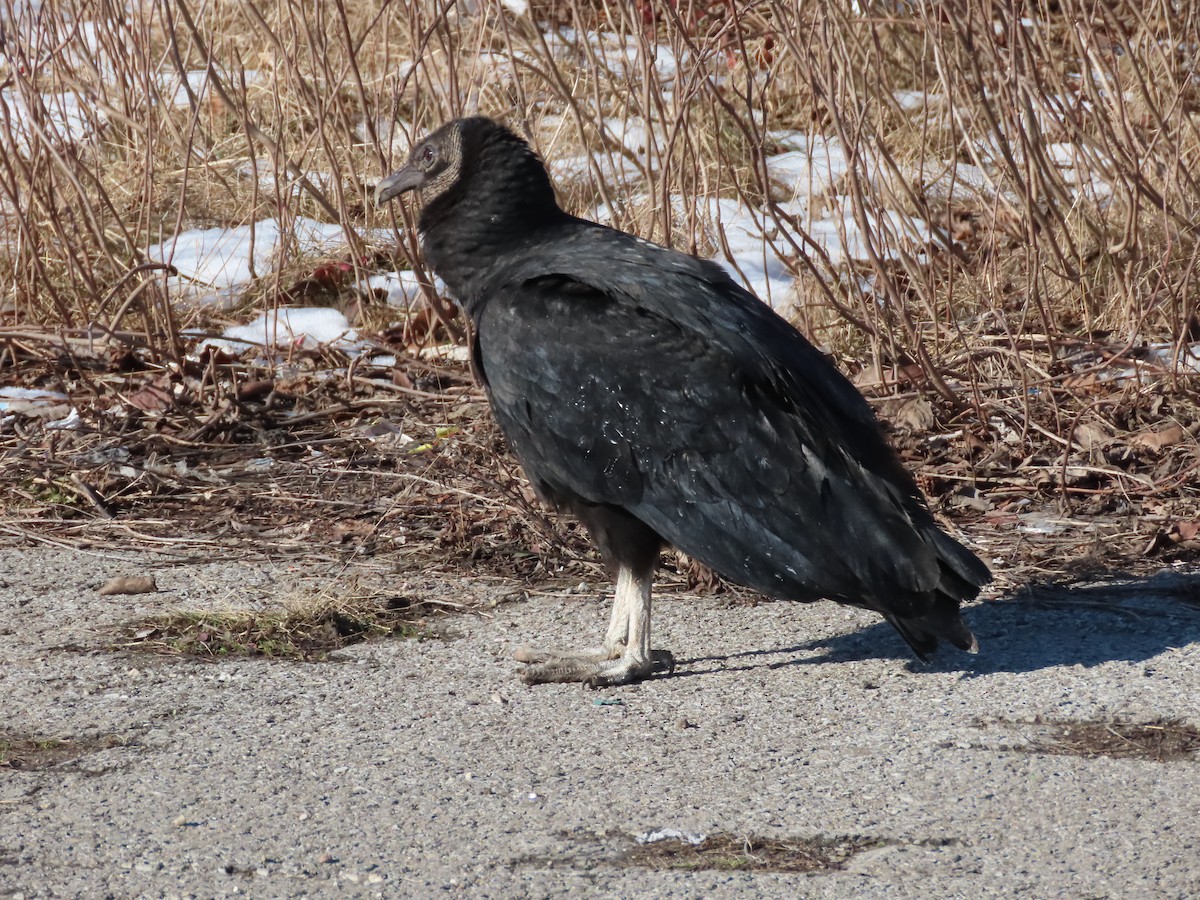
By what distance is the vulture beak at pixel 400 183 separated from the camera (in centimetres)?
468

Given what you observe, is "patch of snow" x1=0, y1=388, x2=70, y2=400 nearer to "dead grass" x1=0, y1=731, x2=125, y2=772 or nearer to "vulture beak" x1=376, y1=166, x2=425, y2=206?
"vulture beak" x1=376, y1=166, x2=425, y2=206

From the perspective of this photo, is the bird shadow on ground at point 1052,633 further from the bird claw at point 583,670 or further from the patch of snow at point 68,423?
the patch of snow at point 68,423

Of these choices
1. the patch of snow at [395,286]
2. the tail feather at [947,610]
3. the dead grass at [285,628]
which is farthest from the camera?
the patch of snow at [395,286]

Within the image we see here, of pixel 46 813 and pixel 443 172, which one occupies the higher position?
pixel 443 172

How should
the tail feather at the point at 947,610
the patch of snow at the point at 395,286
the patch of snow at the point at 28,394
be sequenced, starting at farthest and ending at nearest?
the patch of snow at the point at 395,286 → the patch of snow at the point at 28,394 → the tail feather at the point at 947,610

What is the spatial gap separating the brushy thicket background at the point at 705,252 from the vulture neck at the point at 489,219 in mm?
1002

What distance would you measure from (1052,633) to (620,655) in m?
1.25

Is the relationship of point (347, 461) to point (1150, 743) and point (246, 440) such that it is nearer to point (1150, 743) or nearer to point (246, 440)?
point (246, 440)

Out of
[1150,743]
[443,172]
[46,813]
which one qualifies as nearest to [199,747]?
[46,813]

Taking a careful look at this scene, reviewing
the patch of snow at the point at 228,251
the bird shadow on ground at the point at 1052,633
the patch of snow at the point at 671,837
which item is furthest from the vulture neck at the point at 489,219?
the patch of snow at the point at 228,251

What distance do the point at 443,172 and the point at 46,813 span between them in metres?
2.29

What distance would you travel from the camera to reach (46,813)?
3.14m

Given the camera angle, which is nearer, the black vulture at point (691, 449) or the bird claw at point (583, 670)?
the black vulture at point (691, 449)

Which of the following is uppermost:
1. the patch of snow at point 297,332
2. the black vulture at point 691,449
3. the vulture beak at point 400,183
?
the vulture beak at point 400,183
